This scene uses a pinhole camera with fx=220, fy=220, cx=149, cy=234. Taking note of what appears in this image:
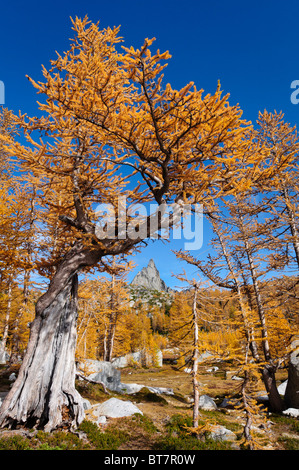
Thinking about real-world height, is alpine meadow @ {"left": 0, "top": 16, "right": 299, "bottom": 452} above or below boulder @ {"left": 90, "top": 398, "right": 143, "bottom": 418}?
above

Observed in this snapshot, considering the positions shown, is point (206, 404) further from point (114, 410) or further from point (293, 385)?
point (114, 410)

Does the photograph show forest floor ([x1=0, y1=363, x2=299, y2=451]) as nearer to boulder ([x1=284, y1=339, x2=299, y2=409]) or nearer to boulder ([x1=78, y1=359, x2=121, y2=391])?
boulder ([x1=284, y1=339, x2=299, y2=409])

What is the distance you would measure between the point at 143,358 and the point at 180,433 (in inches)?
1546

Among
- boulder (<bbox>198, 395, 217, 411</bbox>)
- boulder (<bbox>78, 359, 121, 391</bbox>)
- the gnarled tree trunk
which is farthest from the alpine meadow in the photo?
boulder (<bbox>78, 359, 121, 391</bbox>)

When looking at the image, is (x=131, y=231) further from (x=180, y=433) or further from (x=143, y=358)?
(x=143, y=358)

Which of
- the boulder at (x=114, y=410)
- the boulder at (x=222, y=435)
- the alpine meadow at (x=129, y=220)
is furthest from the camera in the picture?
the boulder at (x=114, y=410)

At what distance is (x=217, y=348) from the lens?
5.78 metres

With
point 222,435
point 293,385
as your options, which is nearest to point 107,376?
point 222,435

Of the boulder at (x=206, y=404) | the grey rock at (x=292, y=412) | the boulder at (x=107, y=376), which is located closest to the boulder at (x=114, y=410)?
the boulder at (x=206, y=404)

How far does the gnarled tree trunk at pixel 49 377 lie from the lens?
18.1ft

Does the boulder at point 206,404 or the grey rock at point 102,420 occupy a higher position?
the grey rock at point 102,420

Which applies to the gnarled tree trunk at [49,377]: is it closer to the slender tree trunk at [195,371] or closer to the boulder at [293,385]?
the slender tree trunk at [195,371]

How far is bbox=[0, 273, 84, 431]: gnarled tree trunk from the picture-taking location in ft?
18.1
